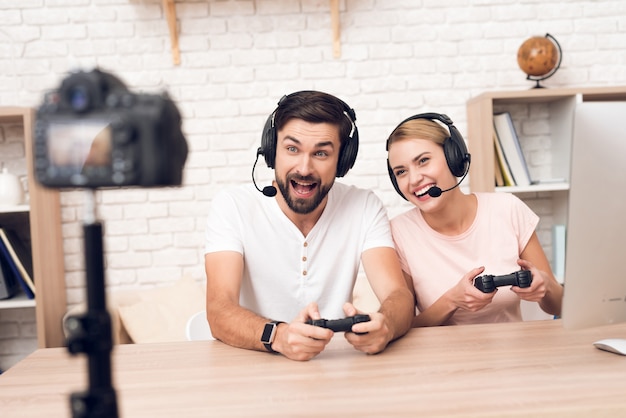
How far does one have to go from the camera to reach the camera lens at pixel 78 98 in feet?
1.78

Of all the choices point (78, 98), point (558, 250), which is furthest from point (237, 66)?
point (78, 98)

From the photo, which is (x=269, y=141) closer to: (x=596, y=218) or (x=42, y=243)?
(x=596, y=218)

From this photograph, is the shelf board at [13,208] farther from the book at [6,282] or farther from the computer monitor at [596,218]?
the computer monitor at [596,218]

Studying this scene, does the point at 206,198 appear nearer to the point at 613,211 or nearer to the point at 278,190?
the point at 278,190

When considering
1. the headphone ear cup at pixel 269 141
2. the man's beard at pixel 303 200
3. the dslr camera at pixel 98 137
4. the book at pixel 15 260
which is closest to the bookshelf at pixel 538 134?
the man's beard at pixel 303 200

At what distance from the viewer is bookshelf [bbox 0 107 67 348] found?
2494mm

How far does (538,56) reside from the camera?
2578 mm

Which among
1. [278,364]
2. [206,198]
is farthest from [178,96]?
[278,364]

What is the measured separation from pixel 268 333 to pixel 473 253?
0.81 meters

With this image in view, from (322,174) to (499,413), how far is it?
3.11ft

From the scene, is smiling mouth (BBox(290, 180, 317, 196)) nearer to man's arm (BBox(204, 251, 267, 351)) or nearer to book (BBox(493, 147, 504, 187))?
man's arm (BBox(204, 251, 267, 351))

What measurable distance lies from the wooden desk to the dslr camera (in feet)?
1.21

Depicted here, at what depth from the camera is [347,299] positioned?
1.76 m

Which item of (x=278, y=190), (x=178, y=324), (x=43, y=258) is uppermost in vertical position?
(x=278, y=190)
